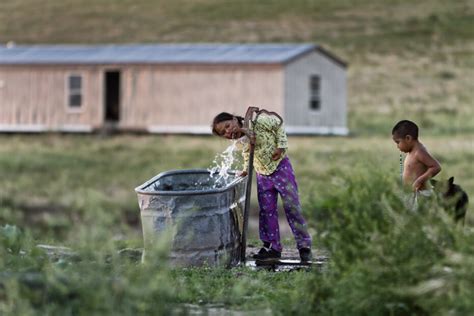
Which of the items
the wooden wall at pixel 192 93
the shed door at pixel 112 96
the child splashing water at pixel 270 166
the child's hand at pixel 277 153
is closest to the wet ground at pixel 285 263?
the child splashing water at pixel 270 166

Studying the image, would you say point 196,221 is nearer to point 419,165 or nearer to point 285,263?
point 285,263

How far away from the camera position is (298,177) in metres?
23.9

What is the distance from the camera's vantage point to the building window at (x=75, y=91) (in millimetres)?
33500

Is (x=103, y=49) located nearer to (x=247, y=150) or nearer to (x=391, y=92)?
(x=391, y=92)

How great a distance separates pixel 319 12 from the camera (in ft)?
181

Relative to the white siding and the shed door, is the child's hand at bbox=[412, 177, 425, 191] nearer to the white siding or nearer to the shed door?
the white siding

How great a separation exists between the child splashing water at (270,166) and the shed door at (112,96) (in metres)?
24.6

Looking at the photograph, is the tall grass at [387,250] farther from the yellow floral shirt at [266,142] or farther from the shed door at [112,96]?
the shed door at [112,96]

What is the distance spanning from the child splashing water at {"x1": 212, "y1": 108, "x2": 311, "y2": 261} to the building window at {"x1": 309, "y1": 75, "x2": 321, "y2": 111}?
22960mm

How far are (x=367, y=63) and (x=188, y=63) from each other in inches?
634

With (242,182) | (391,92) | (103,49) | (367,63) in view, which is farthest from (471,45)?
(242,182)

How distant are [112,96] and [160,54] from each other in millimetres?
2299

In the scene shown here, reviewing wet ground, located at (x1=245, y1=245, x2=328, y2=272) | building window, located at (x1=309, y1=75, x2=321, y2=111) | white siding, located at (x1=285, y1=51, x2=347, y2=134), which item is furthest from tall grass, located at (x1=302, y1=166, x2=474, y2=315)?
building window, located at (x1=309, y1=75, x2=321, y2=111)

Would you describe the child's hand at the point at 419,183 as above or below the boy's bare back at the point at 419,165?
below
